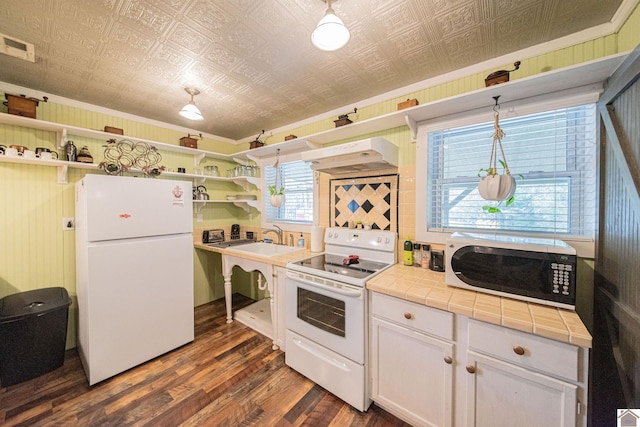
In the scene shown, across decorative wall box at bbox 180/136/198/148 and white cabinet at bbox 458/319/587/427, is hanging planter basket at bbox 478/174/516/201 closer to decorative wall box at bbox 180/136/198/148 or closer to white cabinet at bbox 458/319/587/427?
white cabinet at bbox 458/319/587/427

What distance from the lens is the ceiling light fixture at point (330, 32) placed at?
3.34 feet

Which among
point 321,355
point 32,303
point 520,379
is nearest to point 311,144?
point 321,355

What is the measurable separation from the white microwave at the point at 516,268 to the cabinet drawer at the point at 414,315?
0.88 ft

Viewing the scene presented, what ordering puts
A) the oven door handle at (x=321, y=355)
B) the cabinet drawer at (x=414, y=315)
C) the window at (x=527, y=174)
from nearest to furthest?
the cabinet drawer at (x=414, y=315)
the window at (x=527, y=174)
the oven door handle at (x=321, y=355)

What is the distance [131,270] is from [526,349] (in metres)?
2.67

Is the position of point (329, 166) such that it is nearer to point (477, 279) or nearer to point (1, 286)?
point (477, 279)

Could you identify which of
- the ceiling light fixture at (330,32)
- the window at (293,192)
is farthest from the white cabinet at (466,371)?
the window at (293,192)

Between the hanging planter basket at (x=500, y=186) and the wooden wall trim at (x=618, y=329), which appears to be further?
the hanging planter basket at (x=500, y=186)

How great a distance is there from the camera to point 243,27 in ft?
4.25

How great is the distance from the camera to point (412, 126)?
1.87 metres

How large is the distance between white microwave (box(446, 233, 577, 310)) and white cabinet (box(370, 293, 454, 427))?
0.32 meters

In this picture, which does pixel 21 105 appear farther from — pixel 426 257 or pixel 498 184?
pixel 498 184

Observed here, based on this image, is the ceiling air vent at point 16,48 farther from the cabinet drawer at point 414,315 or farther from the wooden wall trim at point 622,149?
the wooden wall trim at point 622,149

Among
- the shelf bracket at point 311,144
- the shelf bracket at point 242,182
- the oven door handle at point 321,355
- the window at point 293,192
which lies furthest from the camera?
the shelf bracket at point 242,182
